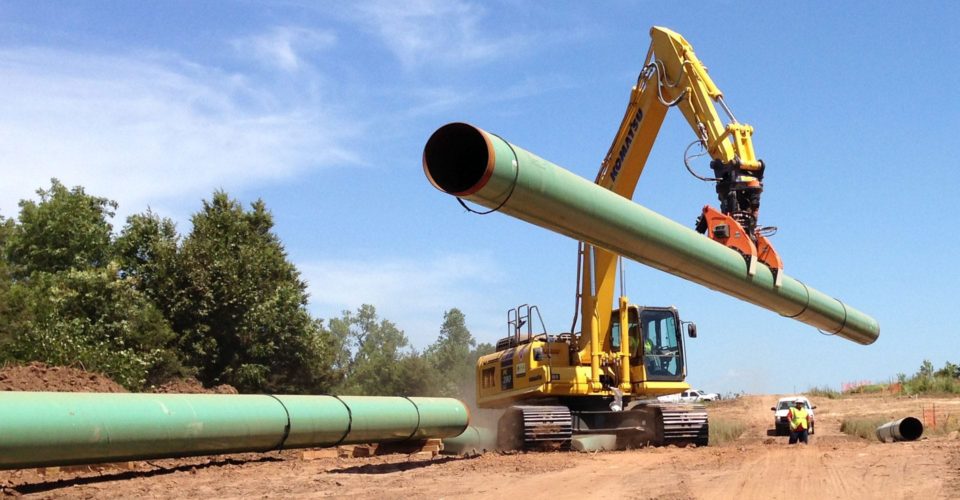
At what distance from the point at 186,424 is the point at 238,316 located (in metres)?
25.4

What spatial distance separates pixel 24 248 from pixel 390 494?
4272 centimetres

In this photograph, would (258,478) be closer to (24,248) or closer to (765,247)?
(765,247)

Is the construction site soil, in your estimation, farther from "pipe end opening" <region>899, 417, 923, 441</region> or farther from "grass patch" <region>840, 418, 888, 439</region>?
"grass patch" <region>840, 418, 888, 439</region>

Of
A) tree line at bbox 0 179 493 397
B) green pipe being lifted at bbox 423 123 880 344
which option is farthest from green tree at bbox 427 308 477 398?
green pipe being lifted at bbox 423 123 880 344

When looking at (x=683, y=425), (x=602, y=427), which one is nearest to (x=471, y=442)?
(x=602, y=427)

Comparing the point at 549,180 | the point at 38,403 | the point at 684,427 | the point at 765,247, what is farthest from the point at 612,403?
the point at 38,403

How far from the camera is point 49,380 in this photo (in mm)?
18812

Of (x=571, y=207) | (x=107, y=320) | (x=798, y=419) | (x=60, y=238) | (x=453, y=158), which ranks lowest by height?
(x=798, y=419)

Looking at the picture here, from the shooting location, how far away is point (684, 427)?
19.9 m

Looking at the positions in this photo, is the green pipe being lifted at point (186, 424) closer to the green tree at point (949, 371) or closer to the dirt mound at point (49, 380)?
the dirt mound at point (49, 380)

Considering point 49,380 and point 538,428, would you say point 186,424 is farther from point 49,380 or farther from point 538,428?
point 538,428

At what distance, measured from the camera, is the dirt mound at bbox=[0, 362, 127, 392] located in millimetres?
17969

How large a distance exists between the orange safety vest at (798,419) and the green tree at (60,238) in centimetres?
3576

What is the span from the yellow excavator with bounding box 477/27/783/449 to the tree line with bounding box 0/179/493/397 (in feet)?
52.1
